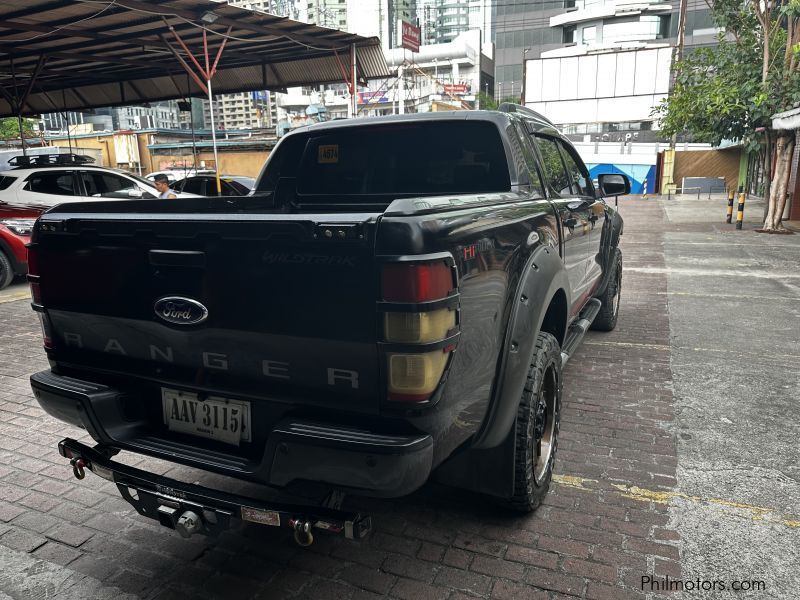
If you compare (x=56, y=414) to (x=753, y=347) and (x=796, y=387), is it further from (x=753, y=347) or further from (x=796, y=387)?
(x=753, y=347)

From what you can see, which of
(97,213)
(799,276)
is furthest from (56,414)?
(799,276)

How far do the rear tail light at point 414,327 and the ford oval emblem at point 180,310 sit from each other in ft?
2.48

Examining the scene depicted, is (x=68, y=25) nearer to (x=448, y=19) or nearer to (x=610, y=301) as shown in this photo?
(x=610, y=301)

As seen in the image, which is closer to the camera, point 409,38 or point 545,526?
point 545,526

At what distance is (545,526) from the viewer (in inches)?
115

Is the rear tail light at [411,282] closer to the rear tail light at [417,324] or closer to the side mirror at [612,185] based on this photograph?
the rear tail light at [417,324]

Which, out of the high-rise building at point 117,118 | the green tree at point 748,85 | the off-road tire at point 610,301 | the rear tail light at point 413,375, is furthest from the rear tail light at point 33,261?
the high-rise building at point 117,118

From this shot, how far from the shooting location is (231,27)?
39.2ft

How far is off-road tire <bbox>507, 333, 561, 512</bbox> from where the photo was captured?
2.74 metres

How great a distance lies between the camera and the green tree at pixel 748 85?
46.3ft

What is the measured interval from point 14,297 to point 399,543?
7884 millimetres

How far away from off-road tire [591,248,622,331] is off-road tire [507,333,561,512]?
2.87 m

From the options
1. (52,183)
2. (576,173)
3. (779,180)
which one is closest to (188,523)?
(576,173)

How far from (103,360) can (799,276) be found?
10.2m
